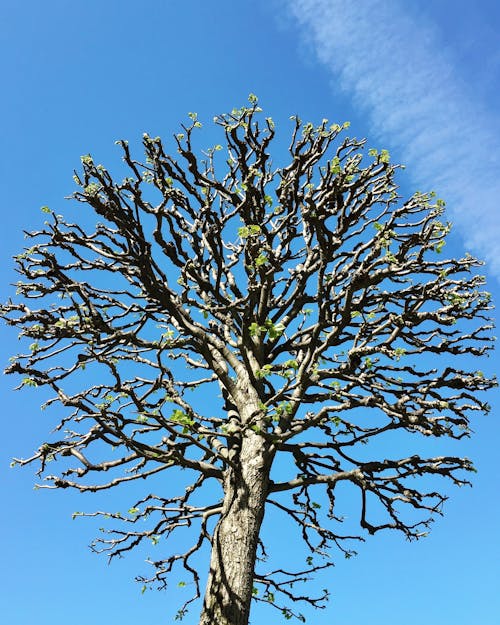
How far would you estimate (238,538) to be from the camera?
247 inches

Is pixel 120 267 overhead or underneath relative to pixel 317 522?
overhead

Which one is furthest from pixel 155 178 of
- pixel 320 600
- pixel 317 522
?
pixel 320 600

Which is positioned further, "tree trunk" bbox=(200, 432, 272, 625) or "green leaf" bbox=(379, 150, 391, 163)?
"green leaf" bbox=(379, 150, 391, 163)

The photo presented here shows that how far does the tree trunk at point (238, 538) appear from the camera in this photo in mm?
5906

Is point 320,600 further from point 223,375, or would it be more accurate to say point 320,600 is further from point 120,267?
point 120,267

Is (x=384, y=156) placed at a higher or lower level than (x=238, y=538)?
higher

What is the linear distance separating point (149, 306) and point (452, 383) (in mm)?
4920

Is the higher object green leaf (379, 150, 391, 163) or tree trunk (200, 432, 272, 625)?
green leaf (379, 150, 391, 163)

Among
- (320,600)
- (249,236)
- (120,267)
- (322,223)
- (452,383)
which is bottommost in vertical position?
(320,600)

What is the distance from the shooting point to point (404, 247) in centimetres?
727

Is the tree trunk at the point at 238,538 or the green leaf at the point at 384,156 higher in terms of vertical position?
the green leaf at the point at 384,156

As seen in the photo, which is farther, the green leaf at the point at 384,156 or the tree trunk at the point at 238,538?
the green leaf at the point at 384,156

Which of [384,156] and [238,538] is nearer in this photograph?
[238,538]

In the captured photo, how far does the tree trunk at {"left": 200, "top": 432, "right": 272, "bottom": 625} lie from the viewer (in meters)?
5.91
